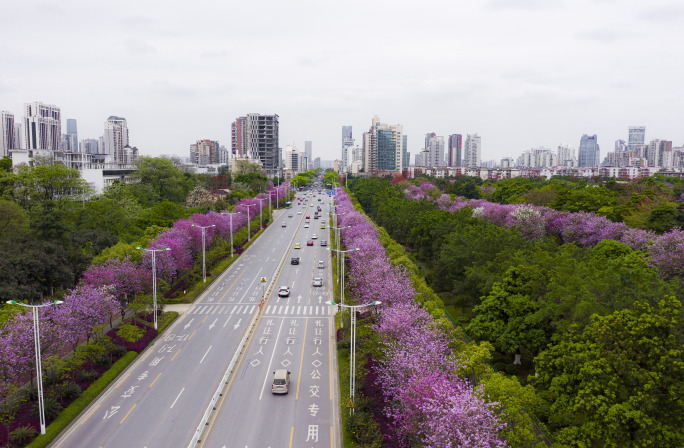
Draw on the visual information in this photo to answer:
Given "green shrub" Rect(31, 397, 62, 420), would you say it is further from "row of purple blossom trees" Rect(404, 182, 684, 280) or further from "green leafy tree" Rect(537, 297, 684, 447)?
"row of purple blossom trees" Rect(404, 182, 684, 280)

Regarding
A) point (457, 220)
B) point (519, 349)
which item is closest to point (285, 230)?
point (457, 220)

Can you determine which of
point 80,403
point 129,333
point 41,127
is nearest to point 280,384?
point 80,403

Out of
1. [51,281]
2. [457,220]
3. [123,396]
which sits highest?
[457,220]

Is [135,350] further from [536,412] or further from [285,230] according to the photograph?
[285,230]

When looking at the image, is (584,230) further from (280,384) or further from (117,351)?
(117,351)

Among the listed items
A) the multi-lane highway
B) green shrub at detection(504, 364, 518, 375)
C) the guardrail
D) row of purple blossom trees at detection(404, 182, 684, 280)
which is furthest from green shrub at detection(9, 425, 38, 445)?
row of purple blossom trees at detection(404, 182, 684, 280)
